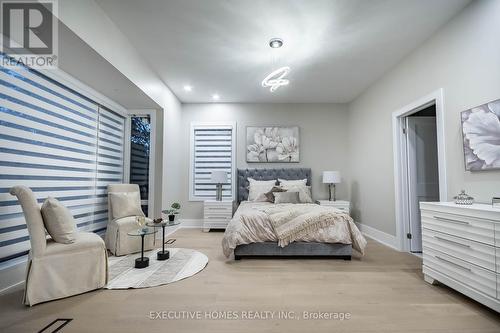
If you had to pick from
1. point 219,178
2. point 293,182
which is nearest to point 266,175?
point 293,182

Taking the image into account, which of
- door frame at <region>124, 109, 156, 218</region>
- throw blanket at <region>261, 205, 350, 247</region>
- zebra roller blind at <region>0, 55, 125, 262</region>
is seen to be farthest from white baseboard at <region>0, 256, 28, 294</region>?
throw blanket at <region>261, 205, 350, 247</region>

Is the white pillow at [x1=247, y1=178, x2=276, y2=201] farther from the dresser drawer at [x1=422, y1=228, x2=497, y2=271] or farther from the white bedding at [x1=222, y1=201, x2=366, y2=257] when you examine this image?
the dresser drawer at [x1=422, y1=228, x2=497, y2=271]

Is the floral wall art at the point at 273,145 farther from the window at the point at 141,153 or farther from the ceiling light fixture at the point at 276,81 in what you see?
the ceiling light fixture at the point at 276,81

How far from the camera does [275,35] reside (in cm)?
298

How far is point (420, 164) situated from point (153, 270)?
13.2ft

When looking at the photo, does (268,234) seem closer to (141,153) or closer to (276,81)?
(276,81)

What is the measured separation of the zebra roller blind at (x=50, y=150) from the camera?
92.4 inches

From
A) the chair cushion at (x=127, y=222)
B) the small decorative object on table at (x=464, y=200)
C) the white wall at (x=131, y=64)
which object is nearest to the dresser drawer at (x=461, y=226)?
the small decorative object on table at (x=464, y=200)

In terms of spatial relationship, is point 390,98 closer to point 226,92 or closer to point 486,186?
point 486,186

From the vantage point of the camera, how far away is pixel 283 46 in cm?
321

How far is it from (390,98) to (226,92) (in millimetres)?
2967

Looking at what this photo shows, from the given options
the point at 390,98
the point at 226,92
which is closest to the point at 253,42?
the point at 226,92

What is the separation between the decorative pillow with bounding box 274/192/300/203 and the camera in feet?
14.5

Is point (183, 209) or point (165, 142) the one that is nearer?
point (165, 142)
